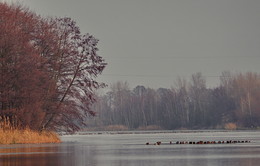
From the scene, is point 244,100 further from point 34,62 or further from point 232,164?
point 232,164

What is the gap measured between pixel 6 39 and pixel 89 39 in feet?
31.0

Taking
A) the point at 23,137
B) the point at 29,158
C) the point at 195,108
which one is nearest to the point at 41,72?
the point at 23,137

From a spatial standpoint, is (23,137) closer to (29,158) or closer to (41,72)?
(41,72)

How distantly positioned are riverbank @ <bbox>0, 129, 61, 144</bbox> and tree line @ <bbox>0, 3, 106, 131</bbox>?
67 cm

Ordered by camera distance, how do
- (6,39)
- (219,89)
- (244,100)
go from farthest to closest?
(219,89) < (244,100) < (6,39)

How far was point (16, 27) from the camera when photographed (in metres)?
50.6

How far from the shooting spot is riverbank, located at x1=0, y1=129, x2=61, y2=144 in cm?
4541

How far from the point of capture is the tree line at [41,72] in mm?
49094

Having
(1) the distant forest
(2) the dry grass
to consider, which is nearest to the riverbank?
(2) the dry grass

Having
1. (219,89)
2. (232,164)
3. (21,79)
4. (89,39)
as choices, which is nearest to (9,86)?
(21,79)

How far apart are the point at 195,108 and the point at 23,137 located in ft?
374

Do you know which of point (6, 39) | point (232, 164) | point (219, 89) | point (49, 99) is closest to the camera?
point (232, 164)

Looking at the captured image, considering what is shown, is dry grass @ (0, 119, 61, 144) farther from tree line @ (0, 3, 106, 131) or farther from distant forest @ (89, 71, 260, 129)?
distant forest @ (89, 71, 260, 129)

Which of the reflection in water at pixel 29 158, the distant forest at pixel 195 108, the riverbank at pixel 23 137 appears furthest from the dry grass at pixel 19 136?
the distant forest at pixel 195 108
